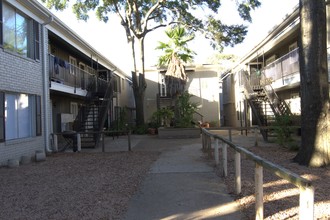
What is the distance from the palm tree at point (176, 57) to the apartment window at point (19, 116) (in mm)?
12048

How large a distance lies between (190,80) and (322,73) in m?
24.1

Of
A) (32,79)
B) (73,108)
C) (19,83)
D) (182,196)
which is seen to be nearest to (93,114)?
(73,108)

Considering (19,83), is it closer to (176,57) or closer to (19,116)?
(19,116)

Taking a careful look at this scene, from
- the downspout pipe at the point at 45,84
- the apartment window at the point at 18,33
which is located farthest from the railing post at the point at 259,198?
the downspout pipe at the point at 45,84

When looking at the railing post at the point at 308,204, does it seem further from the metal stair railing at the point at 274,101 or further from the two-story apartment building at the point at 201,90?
the two-story apartment building at the point at 201,90

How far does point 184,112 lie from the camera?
957 inches

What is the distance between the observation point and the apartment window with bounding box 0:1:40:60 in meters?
12.4

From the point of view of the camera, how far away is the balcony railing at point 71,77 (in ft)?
56.1

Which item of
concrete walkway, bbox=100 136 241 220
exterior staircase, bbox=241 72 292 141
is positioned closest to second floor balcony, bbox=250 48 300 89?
exterior staircase, bbox=241 72 292 141

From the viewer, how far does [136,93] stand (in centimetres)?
2895

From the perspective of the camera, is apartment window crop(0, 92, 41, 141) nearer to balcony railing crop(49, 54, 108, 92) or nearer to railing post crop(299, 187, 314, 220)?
balcony railing crop(49, 54, 108, 92)

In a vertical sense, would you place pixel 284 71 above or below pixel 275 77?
above

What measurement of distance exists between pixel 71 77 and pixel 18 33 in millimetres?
6210

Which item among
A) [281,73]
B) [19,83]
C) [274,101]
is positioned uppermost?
[281,73]
